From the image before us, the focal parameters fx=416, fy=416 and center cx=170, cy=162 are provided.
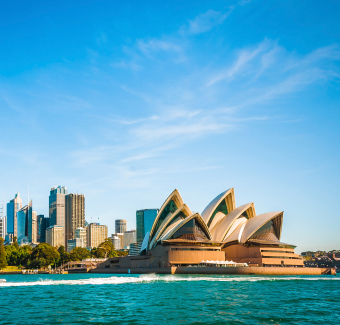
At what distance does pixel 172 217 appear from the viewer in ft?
320

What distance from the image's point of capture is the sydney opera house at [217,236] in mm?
91188

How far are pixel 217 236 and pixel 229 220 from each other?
4.70 meters

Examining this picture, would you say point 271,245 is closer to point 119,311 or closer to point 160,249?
point 160,249

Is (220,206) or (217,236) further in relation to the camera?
(220,206)

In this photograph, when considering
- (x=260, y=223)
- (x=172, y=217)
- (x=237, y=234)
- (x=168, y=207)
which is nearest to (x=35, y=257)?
(x=168, y=207)

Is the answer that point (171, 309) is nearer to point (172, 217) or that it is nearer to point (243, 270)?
point (243, 270)

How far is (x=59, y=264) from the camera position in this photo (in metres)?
140

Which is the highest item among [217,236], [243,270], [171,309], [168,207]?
[168,207]

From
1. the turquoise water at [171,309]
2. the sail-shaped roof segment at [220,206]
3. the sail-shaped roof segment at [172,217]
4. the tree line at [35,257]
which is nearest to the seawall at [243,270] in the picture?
the sail-shaped roof segment at [172,217]

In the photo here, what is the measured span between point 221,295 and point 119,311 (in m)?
11.7

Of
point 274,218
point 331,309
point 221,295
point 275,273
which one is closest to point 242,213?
point 274,218

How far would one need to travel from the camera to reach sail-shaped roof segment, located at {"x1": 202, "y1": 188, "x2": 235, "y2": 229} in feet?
321

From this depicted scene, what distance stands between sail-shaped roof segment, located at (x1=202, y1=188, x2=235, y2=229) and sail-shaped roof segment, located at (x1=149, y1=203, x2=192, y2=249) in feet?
14.3

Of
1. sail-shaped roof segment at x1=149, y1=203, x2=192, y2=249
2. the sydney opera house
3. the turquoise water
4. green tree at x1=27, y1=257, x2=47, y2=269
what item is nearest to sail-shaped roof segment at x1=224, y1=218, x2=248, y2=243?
the sydney opera house
